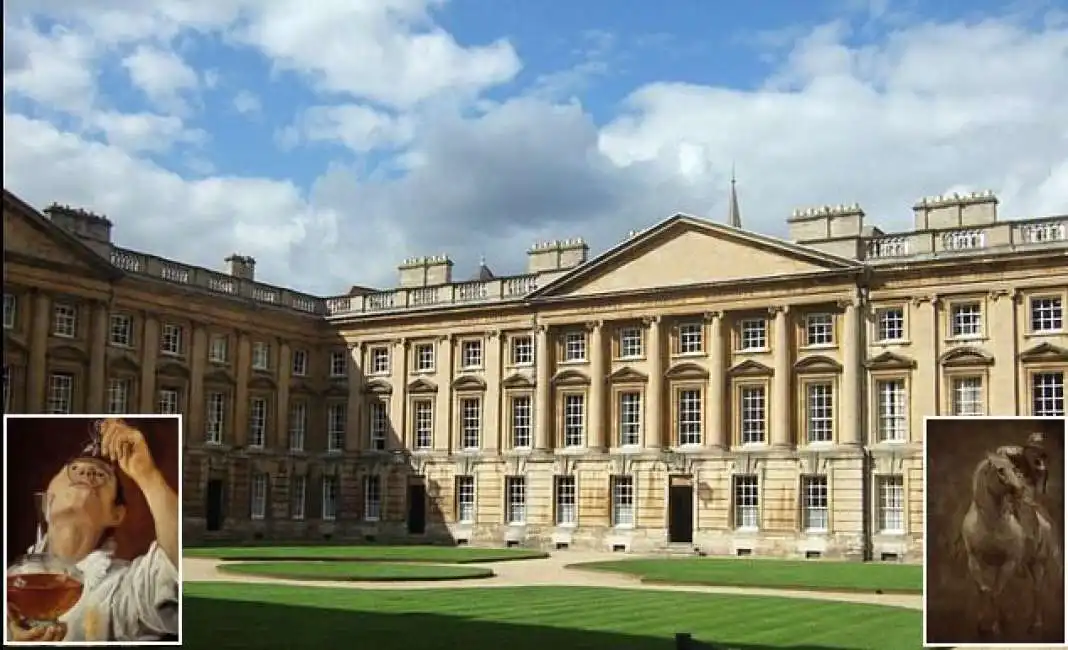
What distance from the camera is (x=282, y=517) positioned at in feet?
165

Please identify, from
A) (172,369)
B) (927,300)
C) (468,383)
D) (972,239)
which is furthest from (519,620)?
(468,383)

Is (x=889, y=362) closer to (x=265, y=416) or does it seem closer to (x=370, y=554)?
(x=370, y=554)

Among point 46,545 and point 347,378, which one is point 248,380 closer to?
point 347,378

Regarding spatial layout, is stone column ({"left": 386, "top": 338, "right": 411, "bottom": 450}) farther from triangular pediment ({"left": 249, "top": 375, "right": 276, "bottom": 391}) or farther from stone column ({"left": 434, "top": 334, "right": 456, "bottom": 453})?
triangular pediment ({"left": 249, "top": 375, "right": 276, "bottom": 391})

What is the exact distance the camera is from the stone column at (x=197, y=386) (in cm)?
4684

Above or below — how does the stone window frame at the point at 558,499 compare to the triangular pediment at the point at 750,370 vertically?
below

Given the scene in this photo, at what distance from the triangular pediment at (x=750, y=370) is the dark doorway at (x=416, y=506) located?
46.9 ft

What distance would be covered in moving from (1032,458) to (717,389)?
1441 inches

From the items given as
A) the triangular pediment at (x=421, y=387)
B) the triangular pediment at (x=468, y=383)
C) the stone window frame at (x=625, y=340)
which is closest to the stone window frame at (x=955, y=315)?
the stone window frame at (x=625, y=340)

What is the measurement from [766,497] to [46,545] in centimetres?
3651

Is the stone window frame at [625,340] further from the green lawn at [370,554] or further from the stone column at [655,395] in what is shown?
the green lawn at [370,554]

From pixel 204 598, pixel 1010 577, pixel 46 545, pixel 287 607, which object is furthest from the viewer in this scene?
pixel 204 598

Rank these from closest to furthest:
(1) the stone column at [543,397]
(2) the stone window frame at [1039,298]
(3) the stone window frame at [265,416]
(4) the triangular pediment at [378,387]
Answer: (2) the stone window frame at [1039,298]
(1) the stone column at [543,397]
(3) the stone window frame at [265,416]
(4) the triangular pediment at [378,387]

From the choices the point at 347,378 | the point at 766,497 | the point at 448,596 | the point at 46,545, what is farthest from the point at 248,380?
the point at 46,545
